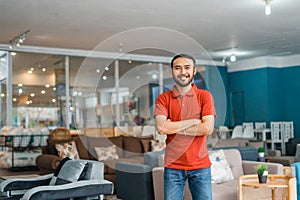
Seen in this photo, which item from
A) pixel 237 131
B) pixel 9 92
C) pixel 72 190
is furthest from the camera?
pixel 237 131

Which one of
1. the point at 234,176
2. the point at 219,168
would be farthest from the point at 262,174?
the point at 234,176

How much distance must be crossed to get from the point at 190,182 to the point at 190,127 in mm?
345

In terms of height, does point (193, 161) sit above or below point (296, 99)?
below

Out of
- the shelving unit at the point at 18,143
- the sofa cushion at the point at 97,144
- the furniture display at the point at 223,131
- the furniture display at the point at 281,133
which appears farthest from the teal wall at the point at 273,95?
the shelving unit at the point at 18,143

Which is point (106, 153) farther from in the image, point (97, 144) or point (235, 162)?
point (235, 162)

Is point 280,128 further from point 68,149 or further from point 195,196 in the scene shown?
point 195,196

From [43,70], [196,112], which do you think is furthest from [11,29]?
[196,112]

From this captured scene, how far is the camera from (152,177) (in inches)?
190

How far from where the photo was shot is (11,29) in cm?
734

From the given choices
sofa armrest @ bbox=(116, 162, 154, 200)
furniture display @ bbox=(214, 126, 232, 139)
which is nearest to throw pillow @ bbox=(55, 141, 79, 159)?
sofa armrest @ bbox=(116, 162, 154, 200)

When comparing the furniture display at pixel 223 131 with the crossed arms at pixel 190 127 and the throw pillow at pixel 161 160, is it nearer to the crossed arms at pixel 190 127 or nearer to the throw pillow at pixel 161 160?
the throw pillow at pixel 161 160

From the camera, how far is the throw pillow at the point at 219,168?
4777 millimetres

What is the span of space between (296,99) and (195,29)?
486cm

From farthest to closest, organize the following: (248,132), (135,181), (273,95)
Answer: (273,95)
(248,132)
(135,181)
